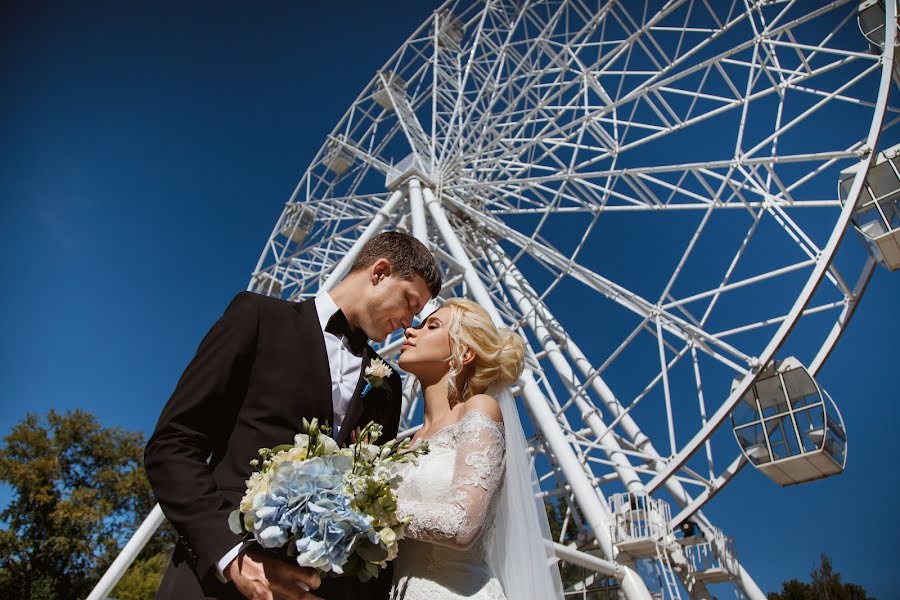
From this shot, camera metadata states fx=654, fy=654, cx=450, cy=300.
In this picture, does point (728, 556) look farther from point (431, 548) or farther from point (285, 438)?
point (285, 438)

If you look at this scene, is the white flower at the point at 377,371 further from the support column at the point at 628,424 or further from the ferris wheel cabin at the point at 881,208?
the ferris wheel cabin at the point at 881,208

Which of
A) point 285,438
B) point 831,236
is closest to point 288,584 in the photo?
point 285,438

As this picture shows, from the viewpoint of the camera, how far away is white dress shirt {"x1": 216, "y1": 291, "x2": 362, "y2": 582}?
8.40 ft

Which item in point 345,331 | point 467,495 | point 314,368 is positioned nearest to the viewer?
point 314,368

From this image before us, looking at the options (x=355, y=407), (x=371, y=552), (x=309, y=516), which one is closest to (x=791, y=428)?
(x=355, y=407)

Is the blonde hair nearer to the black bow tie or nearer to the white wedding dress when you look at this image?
the white wedding dress

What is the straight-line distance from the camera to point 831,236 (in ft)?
30.9

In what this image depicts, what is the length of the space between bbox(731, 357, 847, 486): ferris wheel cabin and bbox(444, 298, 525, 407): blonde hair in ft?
25.9

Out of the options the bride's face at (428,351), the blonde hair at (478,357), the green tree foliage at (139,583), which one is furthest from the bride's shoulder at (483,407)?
the green tree foliage at (139,583)

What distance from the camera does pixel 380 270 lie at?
290cm

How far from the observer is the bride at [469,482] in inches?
102

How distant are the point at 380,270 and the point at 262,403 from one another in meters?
0.85

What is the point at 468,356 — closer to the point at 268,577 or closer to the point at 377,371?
the point at 377,371

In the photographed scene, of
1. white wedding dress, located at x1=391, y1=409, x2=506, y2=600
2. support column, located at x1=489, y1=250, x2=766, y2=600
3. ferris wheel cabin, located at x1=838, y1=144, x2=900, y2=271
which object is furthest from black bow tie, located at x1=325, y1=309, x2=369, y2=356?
ferris wheel cabin, located at x1=838, y1=144, x2=900, y2=271
